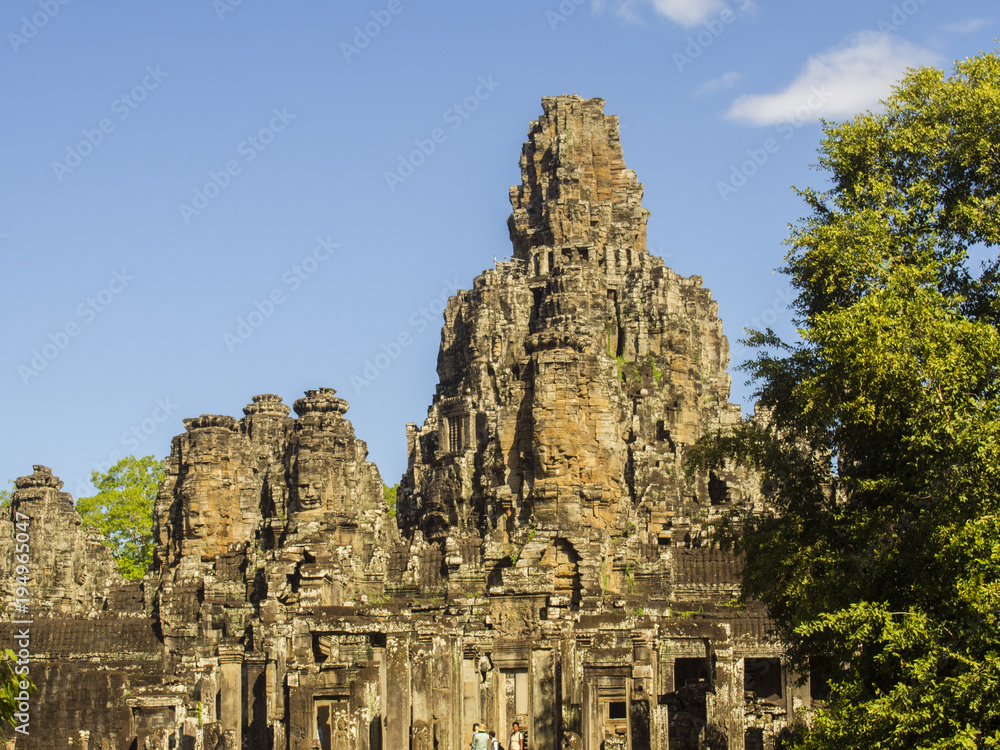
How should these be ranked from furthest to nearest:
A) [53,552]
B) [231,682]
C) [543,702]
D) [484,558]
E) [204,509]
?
1. [204,509]
2. [53,552]
3. [231,682]
4. [484,558]
5. [543,702]

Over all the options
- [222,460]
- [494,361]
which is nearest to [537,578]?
[222,460]

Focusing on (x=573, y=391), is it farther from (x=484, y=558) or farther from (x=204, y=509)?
(x=204, y=509)

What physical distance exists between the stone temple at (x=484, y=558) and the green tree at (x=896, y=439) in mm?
3864

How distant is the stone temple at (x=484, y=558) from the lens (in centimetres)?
2709

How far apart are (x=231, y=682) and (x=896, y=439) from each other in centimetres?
2026


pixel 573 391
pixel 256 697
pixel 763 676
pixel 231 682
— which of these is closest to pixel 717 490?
pixel 573 391

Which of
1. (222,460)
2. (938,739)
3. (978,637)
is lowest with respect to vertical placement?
(938,739)

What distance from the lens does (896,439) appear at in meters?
22.0

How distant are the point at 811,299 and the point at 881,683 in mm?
6770

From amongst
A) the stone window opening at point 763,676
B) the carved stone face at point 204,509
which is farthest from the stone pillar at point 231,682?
the carved stone face at point 204,509

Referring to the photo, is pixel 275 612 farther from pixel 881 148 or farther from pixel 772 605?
pixel 881 148

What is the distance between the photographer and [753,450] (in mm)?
24906

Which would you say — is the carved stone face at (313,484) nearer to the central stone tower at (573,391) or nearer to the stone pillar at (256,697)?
the central stone tower at (573,391)

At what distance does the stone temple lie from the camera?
27.1 m
